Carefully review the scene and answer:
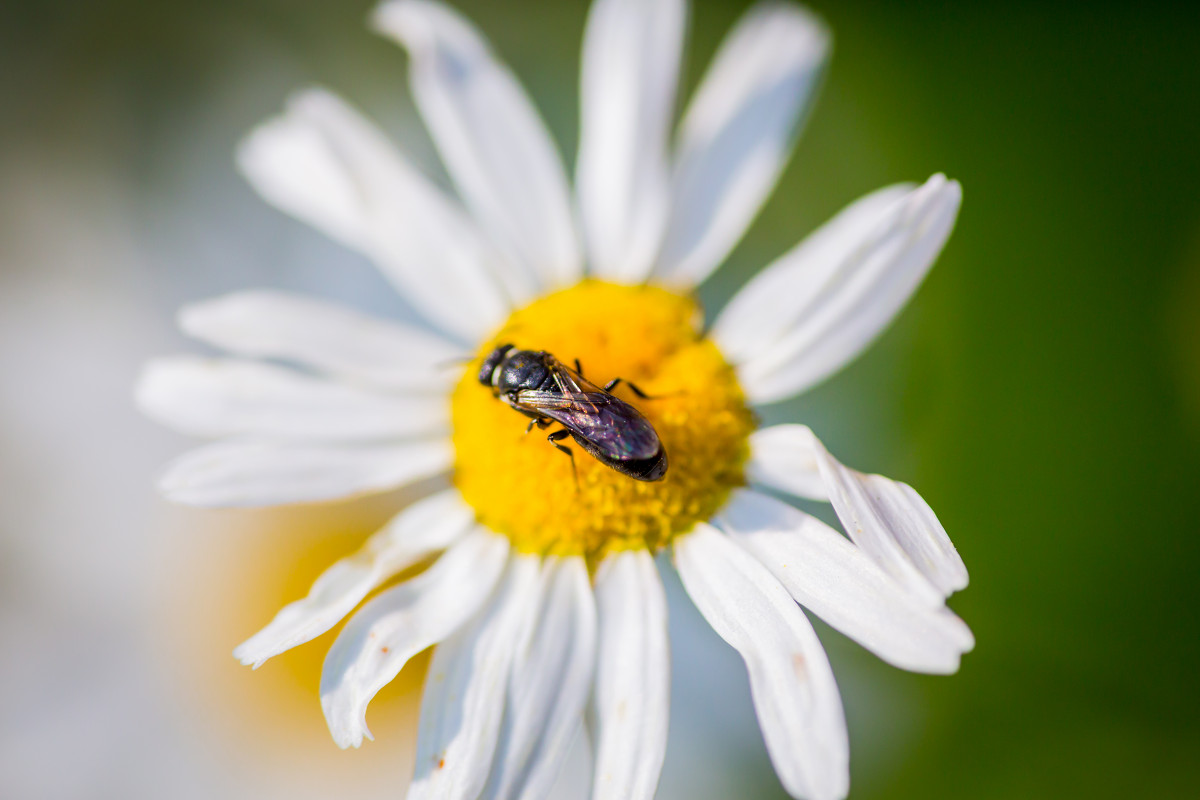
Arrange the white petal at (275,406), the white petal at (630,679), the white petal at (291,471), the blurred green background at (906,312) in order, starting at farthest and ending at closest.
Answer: the blurred green background at (906,312) < the white petal at (275,406) < the white petal at (291,471) < the white petal at (630,679)

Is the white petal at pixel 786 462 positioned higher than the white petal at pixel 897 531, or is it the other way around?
the white petal at pixel 786 462

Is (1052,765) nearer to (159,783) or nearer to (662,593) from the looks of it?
(662,593)

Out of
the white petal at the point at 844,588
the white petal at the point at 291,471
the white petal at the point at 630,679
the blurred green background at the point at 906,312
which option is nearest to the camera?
the white petal at the point at 844,588

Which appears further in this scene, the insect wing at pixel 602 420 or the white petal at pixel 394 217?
the white petal at pixel 394 217

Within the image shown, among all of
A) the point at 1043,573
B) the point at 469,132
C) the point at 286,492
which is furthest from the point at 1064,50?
the point at 286,492

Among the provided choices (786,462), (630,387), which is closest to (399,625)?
(630,387)

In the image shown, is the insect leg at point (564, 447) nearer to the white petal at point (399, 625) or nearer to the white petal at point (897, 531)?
the white petal at point (399, 625)

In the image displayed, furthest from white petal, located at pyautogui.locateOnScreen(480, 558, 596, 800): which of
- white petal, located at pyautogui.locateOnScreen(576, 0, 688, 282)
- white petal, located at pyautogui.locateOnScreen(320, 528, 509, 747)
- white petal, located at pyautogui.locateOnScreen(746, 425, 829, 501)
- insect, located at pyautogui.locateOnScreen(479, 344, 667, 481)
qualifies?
white petal, located at pyautogui.locateOnScreen(576, 0, 688, 282)

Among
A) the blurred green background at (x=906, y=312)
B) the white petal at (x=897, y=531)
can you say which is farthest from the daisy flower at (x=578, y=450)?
the blurred green background at (x=906, y=312)
